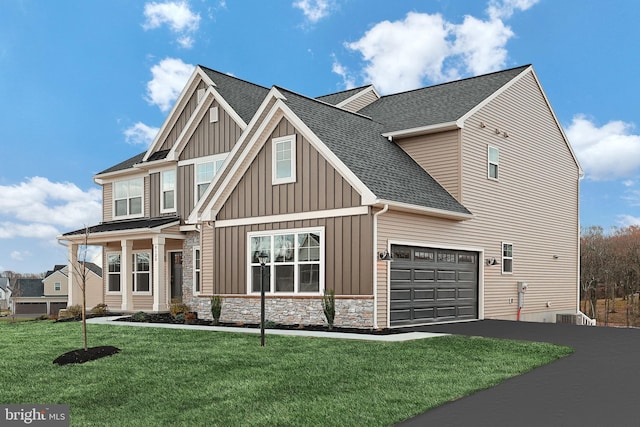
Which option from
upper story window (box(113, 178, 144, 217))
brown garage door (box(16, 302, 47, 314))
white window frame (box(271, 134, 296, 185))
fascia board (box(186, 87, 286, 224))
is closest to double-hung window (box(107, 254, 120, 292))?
upper story window (box(113, 178, 144, 217))

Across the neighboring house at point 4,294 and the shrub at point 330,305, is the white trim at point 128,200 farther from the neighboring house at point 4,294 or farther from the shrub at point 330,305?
the neighboring house at point 4,294

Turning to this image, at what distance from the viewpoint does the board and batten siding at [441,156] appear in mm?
19344

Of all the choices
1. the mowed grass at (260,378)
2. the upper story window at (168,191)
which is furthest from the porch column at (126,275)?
the mowed grass at (260,378)

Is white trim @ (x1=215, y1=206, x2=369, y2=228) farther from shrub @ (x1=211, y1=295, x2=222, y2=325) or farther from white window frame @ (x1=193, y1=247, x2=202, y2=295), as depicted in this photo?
white window frame @ (x1=193, y1=247, x2=202, y2=295)

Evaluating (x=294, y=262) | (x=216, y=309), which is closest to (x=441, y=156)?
(x=294, y=262)

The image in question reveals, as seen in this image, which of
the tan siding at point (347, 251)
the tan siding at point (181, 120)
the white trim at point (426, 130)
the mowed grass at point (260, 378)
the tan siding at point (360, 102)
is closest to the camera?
the mowed grass at point (260, 378)

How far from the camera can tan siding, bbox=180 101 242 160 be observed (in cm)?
2264

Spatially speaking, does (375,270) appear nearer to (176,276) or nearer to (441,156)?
(441,156)

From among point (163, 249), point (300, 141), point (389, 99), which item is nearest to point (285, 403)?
point (300, 141)

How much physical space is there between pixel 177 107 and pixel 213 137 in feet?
10.1

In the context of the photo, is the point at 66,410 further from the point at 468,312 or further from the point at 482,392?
the point at 468,312

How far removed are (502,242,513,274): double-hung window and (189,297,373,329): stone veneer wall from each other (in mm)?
7559

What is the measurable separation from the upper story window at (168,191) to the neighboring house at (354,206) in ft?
0.23

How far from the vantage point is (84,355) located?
11.8 meters
